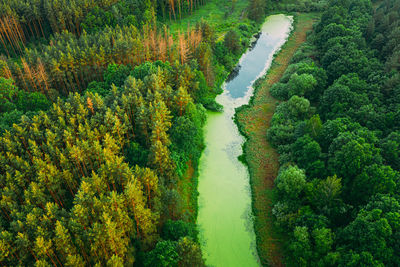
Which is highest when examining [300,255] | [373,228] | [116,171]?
[116,171]

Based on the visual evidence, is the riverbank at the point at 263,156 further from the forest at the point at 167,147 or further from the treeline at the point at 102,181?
the treeline at the point at 102,181

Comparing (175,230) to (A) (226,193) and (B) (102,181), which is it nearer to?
(B) (102,181)

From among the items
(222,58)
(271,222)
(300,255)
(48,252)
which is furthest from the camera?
(222,58)

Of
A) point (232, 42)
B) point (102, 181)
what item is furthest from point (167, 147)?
point (232, 42)

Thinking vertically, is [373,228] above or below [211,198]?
above

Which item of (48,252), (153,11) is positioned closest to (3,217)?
(48,252)

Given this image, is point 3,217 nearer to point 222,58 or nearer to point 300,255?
point 300,255

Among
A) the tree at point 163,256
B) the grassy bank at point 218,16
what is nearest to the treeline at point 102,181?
the tree at point 163,256
